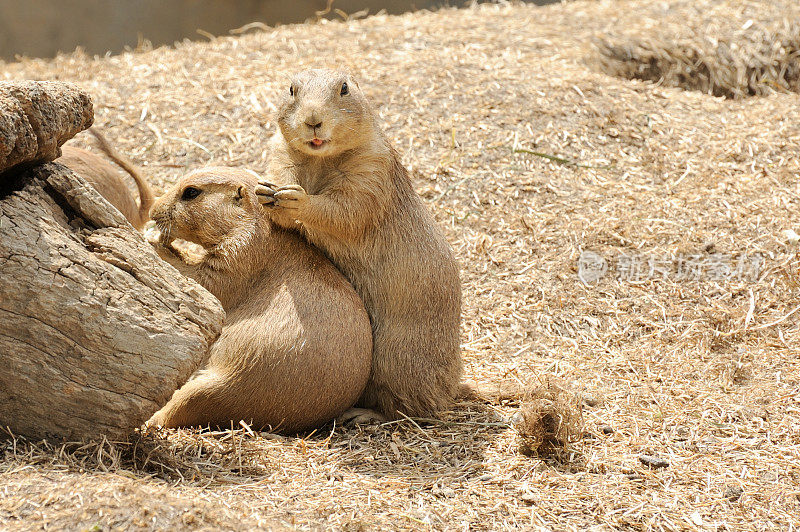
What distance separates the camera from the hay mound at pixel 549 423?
4.57 meters

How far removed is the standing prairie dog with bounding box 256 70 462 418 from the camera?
16.1ft

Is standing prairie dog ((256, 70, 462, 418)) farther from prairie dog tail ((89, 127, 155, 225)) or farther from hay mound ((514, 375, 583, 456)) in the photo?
prairie dog tail ((89, 127, 155, 225))

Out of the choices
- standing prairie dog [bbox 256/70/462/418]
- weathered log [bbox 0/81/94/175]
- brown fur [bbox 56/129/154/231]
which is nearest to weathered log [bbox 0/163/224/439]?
weathered log [bbox 0/81/94/175]

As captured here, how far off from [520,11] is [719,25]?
254 centimetres

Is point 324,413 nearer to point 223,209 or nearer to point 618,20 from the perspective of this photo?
point 223,209

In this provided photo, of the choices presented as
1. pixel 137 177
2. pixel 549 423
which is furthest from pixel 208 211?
pixel 549 423

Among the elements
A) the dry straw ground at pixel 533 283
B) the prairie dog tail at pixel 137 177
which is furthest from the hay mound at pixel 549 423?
the prairie dog tail at pixel 137 177

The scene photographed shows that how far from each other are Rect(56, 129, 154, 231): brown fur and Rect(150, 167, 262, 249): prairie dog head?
1066mm

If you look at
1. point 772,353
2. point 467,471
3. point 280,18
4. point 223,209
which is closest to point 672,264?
point 772,353

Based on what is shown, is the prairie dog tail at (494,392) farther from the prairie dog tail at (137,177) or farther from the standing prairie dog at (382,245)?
the prairie dog tail at (137,177)

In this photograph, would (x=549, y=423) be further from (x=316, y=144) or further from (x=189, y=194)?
(x=189, y=194)

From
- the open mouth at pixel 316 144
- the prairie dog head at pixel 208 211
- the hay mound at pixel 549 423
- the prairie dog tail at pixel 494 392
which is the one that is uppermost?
the open mouth at pixel 316 144

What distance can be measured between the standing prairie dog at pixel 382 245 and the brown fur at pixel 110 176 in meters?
1.35

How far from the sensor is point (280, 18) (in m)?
14.8
